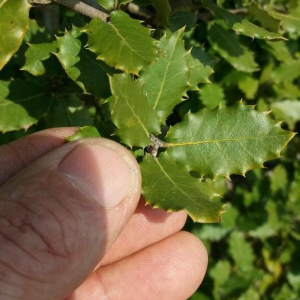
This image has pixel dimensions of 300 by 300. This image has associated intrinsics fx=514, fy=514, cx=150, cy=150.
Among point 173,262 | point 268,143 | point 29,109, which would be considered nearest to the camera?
point 268,143

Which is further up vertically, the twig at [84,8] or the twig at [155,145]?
the twig at [84,8]

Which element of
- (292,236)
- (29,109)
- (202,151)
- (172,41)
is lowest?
(292,236)

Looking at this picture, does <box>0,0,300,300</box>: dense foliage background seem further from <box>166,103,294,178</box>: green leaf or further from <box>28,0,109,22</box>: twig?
<box>166,103,294,178</box>: green leaf

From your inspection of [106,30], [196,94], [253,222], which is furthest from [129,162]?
[253,222]

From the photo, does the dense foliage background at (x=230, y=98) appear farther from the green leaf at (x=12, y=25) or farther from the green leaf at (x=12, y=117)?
the green leaf at (x=12, y=25)

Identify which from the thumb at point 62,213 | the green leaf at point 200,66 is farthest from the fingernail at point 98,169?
the green leaf at point 200,66

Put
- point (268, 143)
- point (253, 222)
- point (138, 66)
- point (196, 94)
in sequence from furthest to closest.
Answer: point (253, 222), point (196, 94), point (268, 143), point (138, 66)

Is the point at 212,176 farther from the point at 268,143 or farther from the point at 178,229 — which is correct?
the point at 178,229

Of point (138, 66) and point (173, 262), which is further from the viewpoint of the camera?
point (173, 262)
